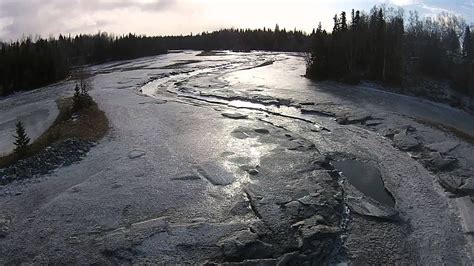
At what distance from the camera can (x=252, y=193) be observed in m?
17.3

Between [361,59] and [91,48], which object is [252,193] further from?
[91,48]

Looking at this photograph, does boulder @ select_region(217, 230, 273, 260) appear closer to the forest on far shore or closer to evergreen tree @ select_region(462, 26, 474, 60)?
the forest on far shore

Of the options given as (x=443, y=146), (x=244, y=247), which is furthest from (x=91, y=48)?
(x=244, y=247)

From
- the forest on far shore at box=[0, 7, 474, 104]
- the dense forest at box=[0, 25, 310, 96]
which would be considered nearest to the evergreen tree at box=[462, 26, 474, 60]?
the forest on far shore at box=[0, 7, 474, 104]

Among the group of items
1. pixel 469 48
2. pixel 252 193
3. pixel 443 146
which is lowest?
pixel 252 193

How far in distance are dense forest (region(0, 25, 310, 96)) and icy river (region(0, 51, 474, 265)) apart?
3149 centimetres

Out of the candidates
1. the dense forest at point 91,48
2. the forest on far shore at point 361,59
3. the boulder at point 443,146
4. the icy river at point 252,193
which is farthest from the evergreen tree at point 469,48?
the boulder at point 443,146

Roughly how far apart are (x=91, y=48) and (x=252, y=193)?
88103 mm

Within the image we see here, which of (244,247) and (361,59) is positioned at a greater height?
(361,59)

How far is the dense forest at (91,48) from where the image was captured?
60.4 metres

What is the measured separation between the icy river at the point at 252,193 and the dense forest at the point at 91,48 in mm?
31494

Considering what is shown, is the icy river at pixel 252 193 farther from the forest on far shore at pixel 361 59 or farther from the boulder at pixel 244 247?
the forest on far shore at pixel 361 59

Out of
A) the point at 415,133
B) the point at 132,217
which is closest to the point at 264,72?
the point at 415,133

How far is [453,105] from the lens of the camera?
43.1 m
